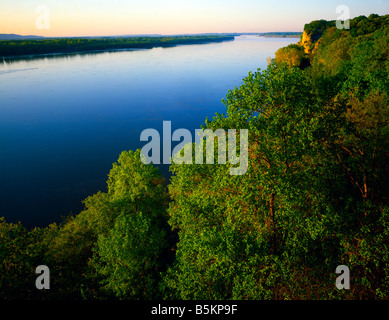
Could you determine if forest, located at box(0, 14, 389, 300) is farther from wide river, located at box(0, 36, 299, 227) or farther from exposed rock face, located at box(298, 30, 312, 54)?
exposed rock face, located at box(298, 30, 312, 54)

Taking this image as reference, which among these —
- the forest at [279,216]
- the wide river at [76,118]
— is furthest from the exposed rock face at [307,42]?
the forest at [279,216]

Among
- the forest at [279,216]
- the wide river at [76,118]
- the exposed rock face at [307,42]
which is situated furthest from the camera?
the exposed rock face at [307,42]

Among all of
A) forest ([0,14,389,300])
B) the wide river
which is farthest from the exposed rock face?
forest ([0,14,389,300])

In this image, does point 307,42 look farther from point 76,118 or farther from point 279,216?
point 279,216

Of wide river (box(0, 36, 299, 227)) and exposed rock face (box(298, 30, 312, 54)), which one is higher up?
exposed rock face (box(298, 30, 312, 54))

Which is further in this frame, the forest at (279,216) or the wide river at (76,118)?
the wide river at (76,118)

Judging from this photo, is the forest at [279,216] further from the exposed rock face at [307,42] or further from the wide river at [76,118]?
the exposed rock face at [307,42]

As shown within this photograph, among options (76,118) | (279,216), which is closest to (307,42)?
(76,118)

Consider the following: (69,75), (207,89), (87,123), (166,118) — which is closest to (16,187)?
(87,123)
